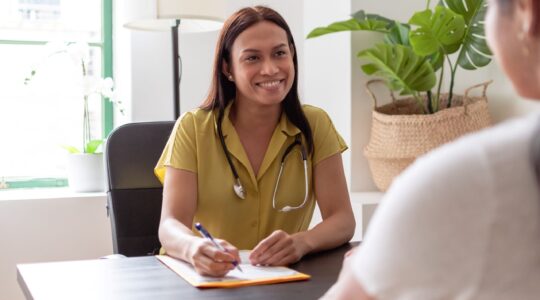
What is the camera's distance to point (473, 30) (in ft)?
9.55

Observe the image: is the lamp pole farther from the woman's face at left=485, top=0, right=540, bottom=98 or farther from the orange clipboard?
the woman's face at left=485, top=0, right=540, bottom=98

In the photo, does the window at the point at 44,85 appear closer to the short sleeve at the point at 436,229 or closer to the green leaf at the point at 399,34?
the green leaf at the point at 399,34

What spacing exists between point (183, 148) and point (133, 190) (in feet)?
1.10

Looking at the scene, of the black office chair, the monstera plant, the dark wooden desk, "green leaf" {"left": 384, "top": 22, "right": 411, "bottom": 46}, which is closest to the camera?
the dark wooden desk

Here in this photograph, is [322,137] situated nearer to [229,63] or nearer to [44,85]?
[229,63]

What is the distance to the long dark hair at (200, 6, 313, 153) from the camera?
2.01 metres

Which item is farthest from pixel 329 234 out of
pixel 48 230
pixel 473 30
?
pixel 48 230

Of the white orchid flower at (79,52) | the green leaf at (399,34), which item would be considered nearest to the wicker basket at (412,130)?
the green leaf at (399,34)

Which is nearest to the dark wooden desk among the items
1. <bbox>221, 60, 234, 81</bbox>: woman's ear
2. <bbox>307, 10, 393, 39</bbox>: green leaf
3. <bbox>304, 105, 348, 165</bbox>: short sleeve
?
<bbox>304, 105, 348, 165</bbox>: short sleeve

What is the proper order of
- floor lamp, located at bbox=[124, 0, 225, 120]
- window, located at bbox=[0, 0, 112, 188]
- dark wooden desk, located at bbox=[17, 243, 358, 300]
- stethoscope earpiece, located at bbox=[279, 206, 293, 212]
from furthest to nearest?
window, located at bbox=[0, 0, 112, 188]
floor lamp, located at bbox=[124, 0, 225, 120]
stethoscope earpiece, located at bbox=[279, 206, 293, 212]
dark wooden desk, located at bbox=[17, 243, 358, 300]

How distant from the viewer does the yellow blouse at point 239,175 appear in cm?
194

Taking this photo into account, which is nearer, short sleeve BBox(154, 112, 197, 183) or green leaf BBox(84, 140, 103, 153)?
short sleeve BBox(154, 112, 197, 183)

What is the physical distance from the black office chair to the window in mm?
1248

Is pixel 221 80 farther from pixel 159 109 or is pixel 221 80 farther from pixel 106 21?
pixel 106 21
